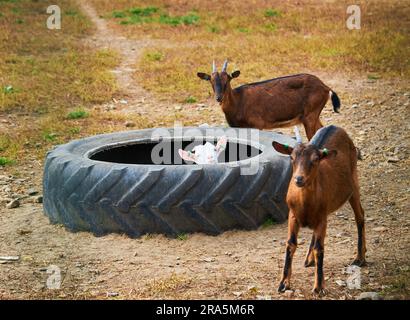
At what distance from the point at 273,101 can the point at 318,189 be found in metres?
4.12

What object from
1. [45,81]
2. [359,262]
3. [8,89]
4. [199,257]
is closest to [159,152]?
[199,257]

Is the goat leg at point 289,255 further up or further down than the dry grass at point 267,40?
further down

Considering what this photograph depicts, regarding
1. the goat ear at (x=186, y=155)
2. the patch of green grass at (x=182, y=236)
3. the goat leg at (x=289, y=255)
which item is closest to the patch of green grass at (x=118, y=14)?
the goat ear at (x=186, y=155)

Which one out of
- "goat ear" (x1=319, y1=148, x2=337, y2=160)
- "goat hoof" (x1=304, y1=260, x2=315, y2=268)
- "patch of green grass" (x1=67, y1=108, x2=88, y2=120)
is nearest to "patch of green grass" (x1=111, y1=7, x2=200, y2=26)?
"patch of green grass" (x1=67, y1=108, x2=88, y2=120)

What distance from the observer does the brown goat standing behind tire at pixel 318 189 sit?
5770 mm

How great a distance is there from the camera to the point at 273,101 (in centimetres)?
1002

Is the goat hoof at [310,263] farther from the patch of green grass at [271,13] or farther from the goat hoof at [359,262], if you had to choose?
the patch of green grass at [271,13]

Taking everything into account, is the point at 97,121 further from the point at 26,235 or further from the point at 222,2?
the point at 222,2

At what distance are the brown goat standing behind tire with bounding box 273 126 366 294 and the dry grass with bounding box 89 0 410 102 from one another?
6830 mm

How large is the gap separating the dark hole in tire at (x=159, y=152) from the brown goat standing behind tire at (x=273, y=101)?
135 cm

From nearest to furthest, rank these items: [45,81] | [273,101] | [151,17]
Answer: [273,101] < [45,81] < [151,17]

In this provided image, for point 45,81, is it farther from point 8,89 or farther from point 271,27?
point 271,27

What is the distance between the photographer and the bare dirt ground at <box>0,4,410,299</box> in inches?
241

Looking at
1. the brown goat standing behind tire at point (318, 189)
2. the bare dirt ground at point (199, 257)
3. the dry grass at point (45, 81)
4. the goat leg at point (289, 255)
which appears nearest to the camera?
the brown goat standing behind tire at point (318, 189)
